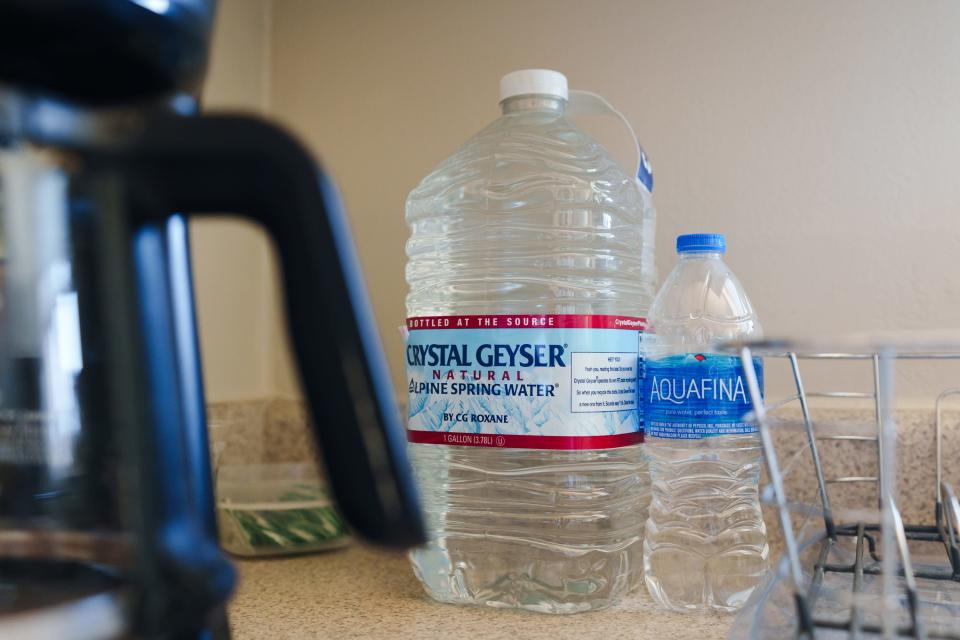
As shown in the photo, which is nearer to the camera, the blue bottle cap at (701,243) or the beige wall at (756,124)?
the blue bottle cap at (701,243)

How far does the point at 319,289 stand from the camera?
362mm

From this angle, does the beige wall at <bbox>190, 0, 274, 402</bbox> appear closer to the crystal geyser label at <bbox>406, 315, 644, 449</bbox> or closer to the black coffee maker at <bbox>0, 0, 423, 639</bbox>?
the crystal geyser label at <bbox>406, 315, 644, 449</bbox>

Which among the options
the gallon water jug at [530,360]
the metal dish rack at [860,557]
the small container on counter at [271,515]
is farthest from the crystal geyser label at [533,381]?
the small container on counter at [271,515]

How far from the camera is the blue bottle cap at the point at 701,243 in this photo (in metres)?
0.77

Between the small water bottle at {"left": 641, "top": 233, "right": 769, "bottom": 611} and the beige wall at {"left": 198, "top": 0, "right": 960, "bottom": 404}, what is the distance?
0.11 m

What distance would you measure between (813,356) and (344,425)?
627 mm

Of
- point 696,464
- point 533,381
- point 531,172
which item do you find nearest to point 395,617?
point 533,381

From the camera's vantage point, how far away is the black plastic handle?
356mm

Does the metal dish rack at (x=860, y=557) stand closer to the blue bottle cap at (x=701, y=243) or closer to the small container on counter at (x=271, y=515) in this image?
the blue bottle cap at (x=701, y=243)

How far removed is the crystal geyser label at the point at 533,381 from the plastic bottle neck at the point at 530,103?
0.81 ft

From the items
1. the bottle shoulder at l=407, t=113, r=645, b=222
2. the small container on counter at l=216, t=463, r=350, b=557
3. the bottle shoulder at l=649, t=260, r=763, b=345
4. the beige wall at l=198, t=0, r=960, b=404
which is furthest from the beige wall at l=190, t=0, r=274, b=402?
the bottle shoulder at l=649, t=260, r=763, b=345

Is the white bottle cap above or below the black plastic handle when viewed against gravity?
above

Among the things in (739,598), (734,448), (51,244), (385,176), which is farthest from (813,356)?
(51,244)

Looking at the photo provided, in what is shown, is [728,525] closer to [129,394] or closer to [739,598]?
[739,598]
